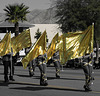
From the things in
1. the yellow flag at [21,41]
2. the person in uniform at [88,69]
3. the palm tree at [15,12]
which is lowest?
the person in uniform at [88,69]

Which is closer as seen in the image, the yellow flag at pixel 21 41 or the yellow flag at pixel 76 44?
the yellow flag at pixel 76 44

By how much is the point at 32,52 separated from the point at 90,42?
8.59ft

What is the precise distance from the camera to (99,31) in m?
33.4

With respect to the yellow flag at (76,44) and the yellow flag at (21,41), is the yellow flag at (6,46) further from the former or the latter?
the yellow flag at (76,44)

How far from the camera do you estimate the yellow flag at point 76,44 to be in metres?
11.8

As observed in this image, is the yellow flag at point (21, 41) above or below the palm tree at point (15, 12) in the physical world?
below

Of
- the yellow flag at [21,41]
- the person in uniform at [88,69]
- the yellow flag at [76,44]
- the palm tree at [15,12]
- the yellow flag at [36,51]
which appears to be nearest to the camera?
the person in uniform at [88,69]

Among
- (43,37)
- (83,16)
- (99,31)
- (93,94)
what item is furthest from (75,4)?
(93,94)

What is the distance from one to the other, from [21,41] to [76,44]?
13.3ft

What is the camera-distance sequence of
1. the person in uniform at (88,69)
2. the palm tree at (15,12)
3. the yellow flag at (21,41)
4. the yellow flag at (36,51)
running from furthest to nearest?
1. the palm tree at (15,12)
2. the yellow flag at (21,41)
3. the yellow flag at (36,51)
4. the person in uniform at (88,69)

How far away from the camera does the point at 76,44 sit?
12.0m

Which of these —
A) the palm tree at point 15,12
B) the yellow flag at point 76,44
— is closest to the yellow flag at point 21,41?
the yellow flag at point 76,44

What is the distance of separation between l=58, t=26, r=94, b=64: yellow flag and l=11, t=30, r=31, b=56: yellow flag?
3198mm

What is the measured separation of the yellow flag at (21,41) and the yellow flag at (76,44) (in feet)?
10.5
